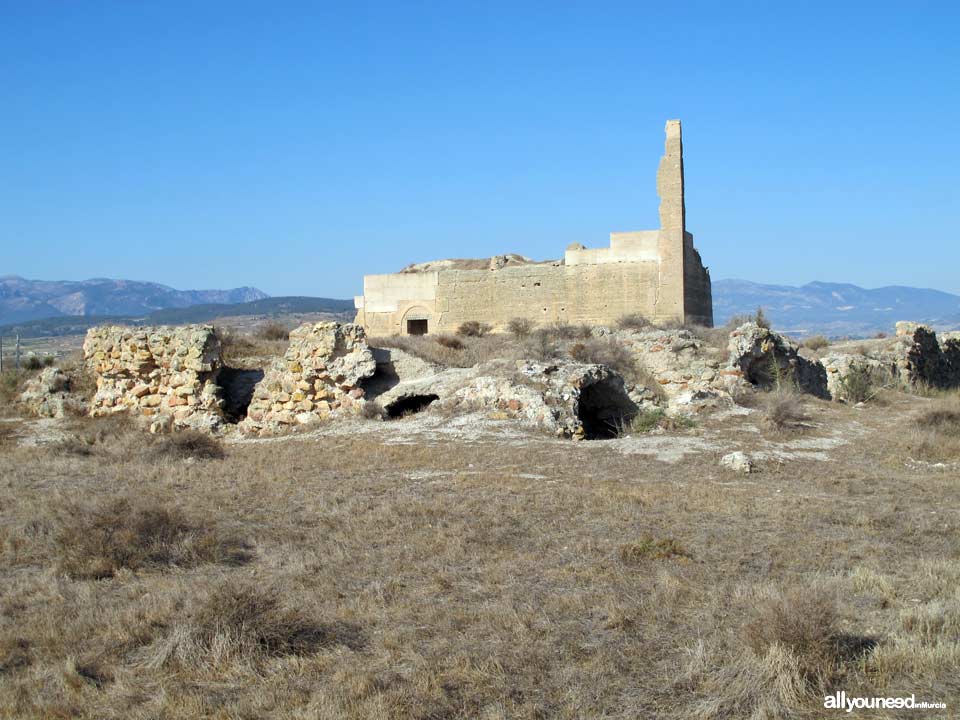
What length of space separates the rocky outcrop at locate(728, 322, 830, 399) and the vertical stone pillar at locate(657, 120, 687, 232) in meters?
9.11

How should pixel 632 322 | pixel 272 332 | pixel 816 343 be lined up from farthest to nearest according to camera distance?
1. pixel 816 343
2. pixel 632 322
3. pixel 272 332

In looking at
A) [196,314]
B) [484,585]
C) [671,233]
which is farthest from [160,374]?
Answer: [196,314]

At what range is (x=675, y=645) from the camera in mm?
4805

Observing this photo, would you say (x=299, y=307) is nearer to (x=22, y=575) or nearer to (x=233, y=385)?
(x=233, y=385)

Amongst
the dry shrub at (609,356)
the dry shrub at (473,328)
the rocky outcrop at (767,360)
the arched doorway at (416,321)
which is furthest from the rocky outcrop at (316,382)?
the arched doorway at (416,321)

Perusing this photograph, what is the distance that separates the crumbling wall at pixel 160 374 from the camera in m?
15.3

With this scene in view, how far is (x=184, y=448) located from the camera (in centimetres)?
1184

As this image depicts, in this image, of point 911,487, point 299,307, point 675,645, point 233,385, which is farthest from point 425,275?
point 299,307

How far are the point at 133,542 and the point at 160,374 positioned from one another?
9.99 metres

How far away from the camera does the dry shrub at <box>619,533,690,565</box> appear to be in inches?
251

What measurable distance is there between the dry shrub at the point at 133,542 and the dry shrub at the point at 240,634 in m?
1.35

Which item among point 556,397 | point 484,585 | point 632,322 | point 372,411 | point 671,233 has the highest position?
point 671,233

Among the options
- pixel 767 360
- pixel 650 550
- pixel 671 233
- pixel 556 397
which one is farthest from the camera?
pixel 671 233

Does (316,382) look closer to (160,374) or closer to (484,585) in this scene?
(160,374)
